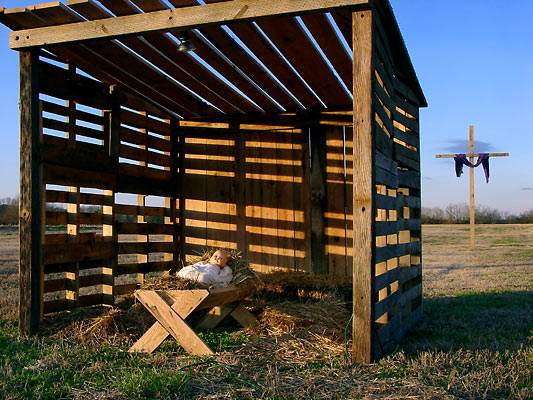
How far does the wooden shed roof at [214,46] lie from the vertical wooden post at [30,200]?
362 millimetres

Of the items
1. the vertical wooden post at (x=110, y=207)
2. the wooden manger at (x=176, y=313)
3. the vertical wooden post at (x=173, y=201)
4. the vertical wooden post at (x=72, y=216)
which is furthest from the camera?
the vertical wooden post at (x=173, y=201)

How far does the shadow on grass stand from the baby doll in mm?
1959

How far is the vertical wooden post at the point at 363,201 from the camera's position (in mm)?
4398

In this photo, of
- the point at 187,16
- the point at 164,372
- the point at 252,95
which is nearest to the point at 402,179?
the point at 252,95

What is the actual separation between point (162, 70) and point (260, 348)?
145 inches

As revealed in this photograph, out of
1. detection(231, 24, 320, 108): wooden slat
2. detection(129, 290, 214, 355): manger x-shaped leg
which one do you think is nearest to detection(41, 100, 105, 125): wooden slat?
detection(231, 24, 320, 108): wooden slat

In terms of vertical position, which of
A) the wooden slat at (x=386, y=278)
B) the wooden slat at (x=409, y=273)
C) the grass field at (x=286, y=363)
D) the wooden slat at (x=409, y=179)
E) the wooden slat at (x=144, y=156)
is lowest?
the grass field at (x=286, y=363)

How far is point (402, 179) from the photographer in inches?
249

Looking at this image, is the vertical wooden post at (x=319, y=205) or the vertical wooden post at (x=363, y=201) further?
the vertical wooden post at (x=319, y=205)

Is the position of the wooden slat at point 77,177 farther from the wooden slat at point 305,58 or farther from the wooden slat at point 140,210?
the wooden slat at point 305,58

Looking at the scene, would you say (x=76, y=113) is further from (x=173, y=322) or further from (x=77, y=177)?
(x=173, y=322)

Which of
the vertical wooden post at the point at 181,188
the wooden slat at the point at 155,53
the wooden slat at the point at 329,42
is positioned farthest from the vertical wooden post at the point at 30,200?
the wooden slat at the point at 329,42

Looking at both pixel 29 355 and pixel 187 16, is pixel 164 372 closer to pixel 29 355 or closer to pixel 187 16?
pixel 29 355

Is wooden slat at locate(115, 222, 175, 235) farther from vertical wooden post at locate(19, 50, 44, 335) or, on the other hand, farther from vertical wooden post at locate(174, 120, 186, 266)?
vertical wooden post at locate(19, 50, 44, 335)
